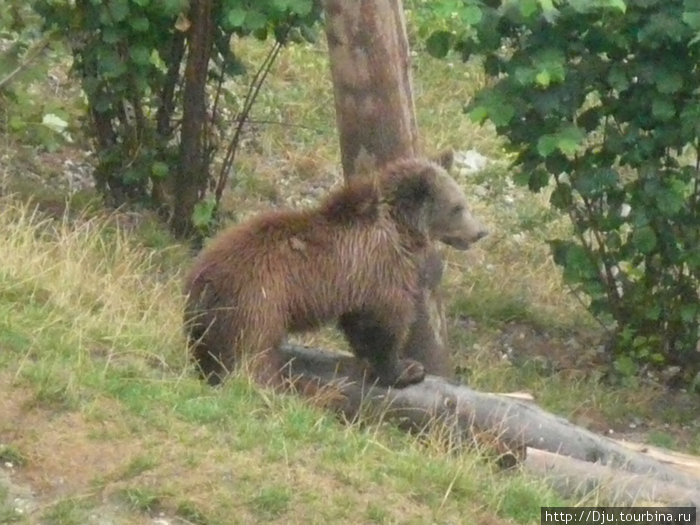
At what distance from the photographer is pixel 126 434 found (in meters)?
6.05

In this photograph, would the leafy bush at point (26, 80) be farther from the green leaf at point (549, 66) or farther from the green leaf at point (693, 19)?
the green leaf at point (693, 19)

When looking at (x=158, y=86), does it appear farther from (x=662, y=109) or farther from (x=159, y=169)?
(x=662, y=109)

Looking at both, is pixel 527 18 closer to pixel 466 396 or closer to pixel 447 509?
pixel 466 396

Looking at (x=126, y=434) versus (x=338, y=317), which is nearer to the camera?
(x=126, y=434)

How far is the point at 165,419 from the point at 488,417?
1693 mm

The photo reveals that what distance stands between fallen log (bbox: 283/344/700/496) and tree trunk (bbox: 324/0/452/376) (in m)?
1.05

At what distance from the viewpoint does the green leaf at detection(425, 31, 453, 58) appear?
9102mm

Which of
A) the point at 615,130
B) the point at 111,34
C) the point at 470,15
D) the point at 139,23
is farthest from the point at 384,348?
the point at 111,34

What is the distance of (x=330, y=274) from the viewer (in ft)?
23.9

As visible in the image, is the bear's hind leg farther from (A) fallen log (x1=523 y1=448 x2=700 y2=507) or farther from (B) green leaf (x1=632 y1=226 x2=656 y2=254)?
(B) green leaf (x1=632 y1=226 x2=656 y2=254)

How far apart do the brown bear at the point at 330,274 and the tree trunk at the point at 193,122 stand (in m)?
2.89

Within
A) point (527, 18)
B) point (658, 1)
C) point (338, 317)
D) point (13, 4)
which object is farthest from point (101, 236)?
point (658, 1)

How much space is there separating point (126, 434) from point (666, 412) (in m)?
4.89

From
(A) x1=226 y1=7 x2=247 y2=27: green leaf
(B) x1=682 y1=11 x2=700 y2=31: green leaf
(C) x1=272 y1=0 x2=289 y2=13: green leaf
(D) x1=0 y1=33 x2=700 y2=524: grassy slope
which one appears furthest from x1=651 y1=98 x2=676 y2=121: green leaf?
(A) x1=226 y1=7 x2=247 y2=27: green leaf
